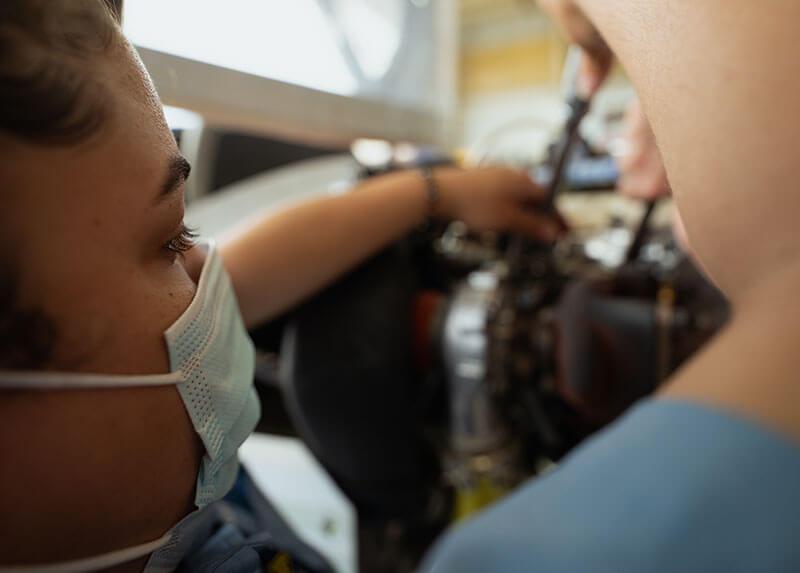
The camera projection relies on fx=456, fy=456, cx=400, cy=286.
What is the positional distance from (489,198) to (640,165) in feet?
1.03

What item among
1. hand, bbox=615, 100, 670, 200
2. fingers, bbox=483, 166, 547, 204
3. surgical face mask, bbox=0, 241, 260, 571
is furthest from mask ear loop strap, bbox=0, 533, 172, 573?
hand, bbox=615, 100, 670, 200

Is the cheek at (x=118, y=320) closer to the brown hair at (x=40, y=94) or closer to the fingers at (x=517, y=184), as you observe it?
the brown hair at (x=40, y=94)

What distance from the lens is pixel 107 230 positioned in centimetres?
28

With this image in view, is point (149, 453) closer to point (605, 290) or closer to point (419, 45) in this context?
point (605, 290)

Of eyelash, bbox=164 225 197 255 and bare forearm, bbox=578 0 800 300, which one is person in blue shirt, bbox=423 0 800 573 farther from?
eyelash, bbox=164 225 197 255

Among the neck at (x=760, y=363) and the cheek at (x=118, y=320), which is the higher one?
the neck at (x=760, y=363)

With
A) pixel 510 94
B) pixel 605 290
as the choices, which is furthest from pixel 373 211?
pixel 510 94

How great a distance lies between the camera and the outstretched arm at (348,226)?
0.64 meters

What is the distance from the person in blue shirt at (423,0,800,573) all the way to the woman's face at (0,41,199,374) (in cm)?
24

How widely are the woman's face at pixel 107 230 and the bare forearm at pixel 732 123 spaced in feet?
1.09

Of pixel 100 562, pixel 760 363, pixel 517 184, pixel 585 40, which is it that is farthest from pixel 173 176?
pixel 517 184

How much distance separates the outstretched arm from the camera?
2.11ft

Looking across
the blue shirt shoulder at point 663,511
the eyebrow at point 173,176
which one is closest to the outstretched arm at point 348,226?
the eyebrow at point 173,176

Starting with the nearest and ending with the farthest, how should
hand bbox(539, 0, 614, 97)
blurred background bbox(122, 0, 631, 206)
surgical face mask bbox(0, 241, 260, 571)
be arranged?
1. surgical face mask bbox(0, 241, 260, 571)
2. hand bbox(539, 0, 614, 97)
3. blurred background bbox(122, 0, 631, 206)
